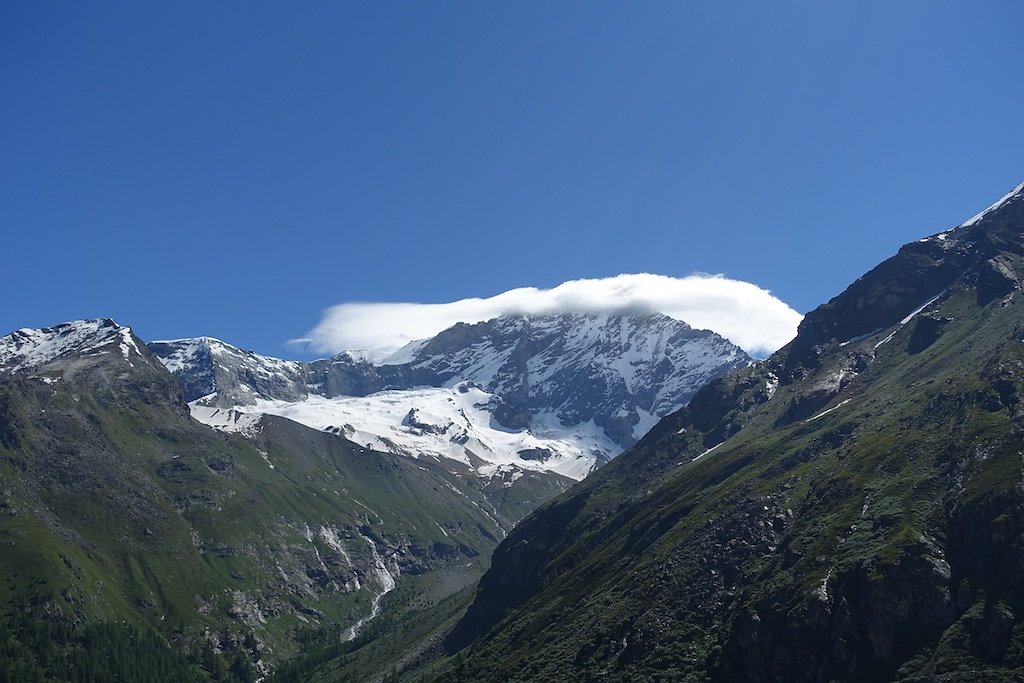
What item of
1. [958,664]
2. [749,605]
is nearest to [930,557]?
[958,664]

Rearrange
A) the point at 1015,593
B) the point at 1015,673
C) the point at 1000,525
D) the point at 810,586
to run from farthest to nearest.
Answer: the point at 810,586
the point at 1000,525
the point at 1015,593
the point at 1015,673

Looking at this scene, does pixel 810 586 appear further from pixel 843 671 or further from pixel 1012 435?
pixel 1012 435

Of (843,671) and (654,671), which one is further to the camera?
(654,671)

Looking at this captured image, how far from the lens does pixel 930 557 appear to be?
17638 cm

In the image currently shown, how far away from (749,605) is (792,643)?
1682 centimetres

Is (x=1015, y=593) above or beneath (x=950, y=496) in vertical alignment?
beneath

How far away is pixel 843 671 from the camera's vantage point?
168m

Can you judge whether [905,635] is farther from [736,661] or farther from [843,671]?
[736,661]

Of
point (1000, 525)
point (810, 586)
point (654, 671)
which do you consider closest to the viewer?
point (1000, 525)

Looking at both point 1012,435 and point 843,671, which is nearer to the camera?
point 843,671

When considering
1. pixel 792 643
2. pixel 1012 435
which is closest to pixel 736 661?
pixel 792 643

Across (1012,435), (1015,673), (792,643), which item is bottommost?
(1015,673)

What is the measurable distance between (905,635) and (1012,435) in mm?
58233

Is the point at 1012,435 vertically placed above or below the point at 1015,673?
above
